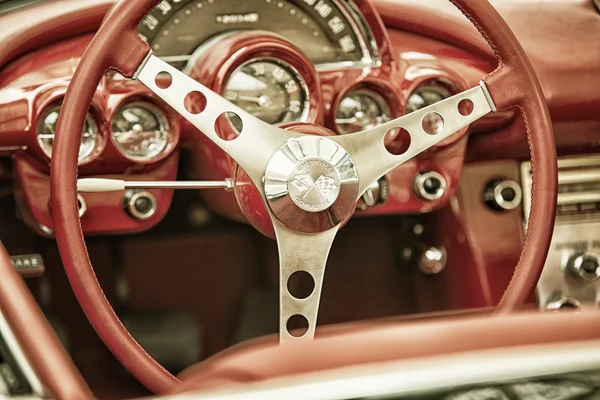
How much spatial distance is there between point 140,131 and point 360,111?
356mm

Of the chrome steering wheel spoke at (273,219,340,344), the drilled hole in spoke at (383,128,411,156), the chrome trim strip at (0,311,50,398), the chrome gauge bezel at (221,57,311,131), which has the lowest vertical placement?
the chrome trim strip at (0,311,50,398)

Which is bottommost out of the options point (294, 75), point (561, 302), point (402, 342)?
point (402, 342)

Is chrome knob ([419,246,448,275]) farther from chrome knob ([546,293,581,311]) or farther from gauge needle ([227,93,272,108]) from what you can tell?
gauge needle ([227,93,272,108])

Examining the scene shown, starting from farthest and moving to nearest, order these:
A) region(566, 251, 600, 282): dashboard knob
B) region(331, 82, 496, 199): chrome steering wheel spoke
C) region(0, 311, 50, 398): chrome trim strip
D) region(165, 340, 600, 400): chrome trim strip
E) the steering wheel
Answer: region(566, 251, 600, 282): dashboard knob → region(331, 82, 496, 199): chrome steering wheel spoke → the steering wheel → region(0, 311, 50, 398): chrome trim strip → region(165, 340, 600, 400): chrome trim strip

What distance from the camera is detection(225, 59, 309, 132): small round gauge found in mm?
1302

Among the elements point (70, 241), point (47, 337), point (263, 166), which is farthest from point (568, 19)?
point (47, 337)

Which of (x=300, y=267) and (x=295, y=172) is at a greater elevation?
(x=295, y=172)

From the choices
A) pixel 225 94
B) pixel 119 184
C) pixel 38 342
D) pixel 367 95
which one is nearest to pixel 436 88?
pixel 367 95

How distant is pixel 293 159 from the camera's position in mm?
1081

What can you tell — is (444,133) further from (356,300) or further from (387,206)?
(356,300)

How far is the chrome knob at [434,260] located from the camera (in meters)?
1.67

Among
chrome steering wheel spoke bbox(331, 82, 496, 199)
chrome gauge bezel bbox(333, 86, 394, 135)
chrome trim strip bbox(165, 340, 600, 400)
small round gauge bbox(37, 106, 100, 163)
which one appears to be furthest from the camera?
chrome gauge bezel bbox(333, 86, 394, 135)

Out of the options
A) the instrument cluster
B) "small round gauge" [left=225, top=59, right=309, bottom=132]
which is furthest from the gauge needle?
the instrument cluster

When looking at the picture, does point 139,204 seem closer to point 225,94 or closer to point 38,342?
point 225,94
